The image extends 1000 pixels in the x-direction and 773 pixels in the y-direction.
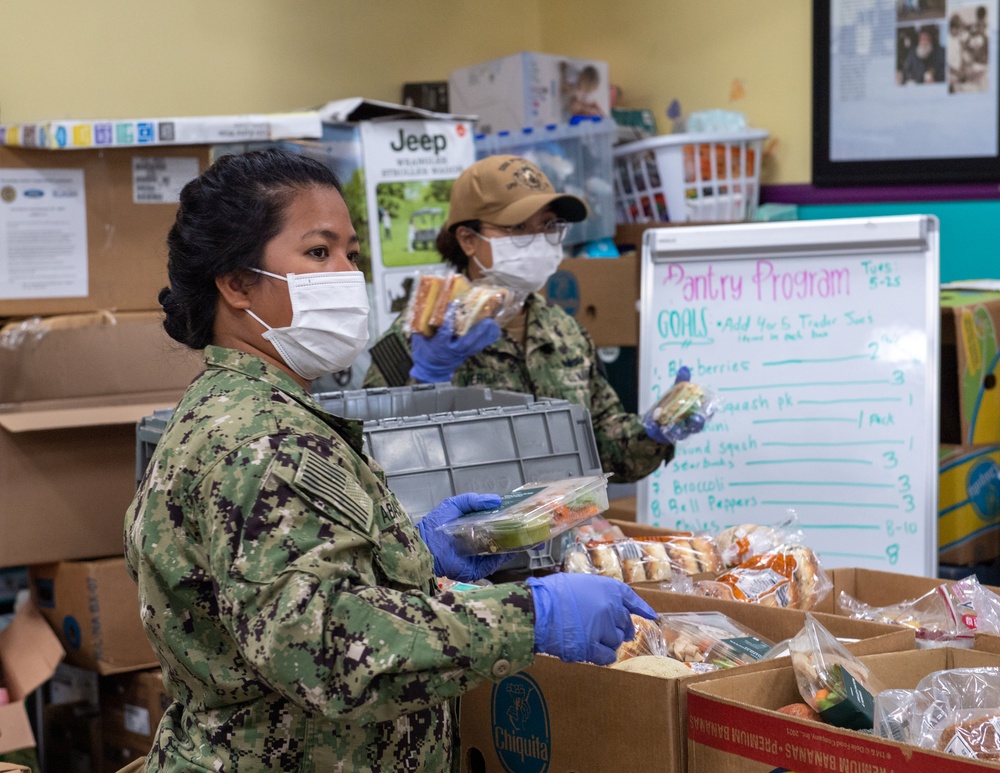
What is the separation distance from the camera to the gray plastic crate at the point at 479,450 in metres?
1.83

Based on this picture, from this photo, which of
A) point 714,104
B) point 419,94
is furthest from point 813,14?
point 419,94

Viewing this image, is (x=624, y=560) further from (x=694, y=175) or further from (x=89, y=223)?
(x=694, y=175)

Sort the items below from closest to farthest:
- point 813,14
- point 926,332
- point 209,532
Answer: point 209,532 < point 926,332 < point 813,14

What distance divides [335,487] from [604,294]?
9.43ft

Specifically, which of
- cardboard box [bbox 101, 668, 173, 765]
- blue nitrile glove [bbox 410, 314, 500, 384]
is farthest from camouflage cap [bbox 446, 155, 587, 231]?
cardboard box [bbox 101, 668, 173, 765]

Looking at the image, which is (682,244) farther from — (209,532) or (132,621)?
(209,532)

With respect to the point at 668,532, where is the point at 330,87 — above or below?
above

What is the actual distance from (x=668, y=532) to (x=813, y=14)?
268 centimetres

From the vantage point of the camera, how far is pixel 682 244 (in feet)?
9.74

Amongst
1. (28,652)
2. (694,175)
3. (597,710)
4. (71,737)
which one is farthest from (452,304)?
(694,175)

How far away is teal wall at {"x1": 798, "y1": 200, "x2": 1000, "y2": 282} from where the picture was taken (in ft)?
12.6

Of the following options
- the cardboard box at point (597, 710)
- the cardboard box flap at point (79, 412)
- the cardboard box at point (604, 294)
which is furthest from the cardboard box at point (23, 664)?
the cardboard box at point (604, 294)

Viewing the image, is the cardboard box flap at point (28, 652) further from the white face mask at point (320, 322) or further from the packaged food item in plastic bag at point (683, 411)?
the white face mask at point (320, 322)

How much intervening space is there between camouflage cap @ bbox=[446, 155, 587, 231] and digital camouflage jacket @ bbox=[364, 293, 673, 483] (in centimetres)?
23
